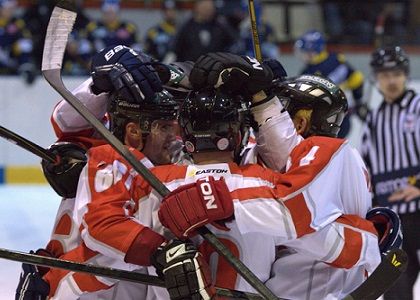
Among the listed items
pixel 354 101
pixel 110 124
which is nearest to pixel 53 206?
pixel 354 101

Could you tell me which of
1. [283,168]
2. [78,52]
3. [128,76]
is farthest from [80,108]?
[78,52]

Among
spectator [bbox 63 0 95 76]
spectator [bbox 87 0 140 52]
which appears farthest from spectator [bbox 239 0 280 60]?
spectator [bbox 63 0 95 76]

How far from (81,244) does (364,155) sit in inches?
84.0

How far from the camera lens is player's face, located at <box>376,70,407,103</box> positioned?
3863 mm

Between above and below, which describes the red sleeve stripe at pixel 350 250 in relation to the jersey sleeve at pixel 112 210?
below

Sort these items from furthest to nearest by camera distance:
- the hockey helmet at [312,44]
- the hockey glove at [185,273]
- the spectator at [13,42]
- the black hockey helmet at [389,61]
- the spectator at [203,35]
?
1. the spectator at [203,35]
2. the spectator at [13,42]
3. the hockey helmet at [312,44]
4. the black hockey helmet at [389,61]
5. the hockey glove at [185,273]

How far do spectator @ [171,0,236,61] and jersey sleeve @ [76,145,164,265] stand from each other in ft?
15.7

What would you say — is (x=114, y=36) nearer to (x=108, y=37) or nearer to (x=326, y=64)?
(x=108, y=37)

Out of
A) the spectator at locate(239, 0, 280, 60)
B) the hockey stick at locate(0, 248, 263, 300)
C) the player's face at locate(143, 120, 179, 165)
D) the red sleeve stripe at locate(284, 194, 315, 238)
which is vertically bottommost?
the spectator at locate(239, 0, 280, 60)

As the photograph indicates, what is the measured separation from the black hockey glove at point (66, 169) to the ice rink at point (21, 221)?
3.99 ft

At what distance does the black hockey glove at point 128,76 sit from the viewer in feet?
6.66

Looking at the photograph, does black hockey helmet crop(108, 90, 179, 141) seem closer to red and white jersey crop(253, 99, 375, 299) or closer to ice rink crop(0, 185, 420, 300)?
red and white jersey crop(253, 99, 375, 299)

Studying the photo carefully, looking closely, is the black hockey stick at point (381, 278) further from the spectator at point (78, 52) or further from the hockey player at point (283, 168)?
the spectator at point (78, 52)

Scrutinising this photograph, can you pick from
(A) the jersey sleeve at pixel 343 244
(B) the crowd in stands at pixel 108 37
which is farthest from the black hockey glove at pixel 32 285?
(B) the crowd in stands at pixel 108 37
